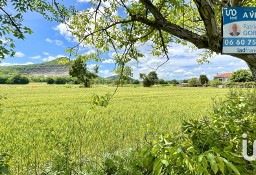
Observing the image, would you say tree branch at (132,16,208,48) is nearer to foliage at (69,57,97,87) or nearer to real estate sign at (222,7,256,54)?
real estate sign at (222,7,256,54)

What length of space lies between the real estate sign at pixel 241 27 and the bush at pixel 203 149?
623 mm

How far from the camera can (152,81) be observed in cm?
5356

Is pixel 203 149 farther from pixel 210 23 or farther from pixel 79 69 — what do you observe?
pixel 79 69

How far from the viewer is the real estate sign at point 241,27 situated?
1.89 m

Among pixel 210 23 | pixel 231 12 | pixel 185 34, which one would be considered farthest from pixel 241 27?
pixel 185 34

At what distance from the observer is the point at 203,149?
185 cm

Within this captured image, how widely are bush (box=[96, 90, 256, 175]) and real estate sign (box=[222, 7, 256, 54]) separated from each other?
0.62 meters

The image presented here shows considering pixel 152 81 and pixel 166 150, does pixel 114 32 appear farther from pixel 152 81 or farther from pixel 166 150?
pixel 152 81

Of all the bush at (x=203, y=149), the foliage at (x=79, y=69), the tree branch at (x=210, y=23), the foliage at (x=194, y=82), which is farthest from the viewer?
the foliage at (x=194, y=82)

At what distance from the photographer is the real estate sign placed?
1.89 m

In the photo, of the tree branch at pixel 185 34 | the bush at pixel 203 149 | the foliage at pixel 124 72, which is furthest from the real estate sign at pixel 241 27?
the foliage at pixel 124 72

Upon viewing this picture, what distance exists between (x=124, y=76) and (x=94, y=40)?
74 cm

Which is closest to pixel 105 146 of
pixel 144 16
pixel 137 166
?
pixel 137 166

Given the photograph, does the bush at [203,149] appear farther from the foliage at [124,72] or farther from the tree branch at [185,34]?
the foliage at [124,72]
